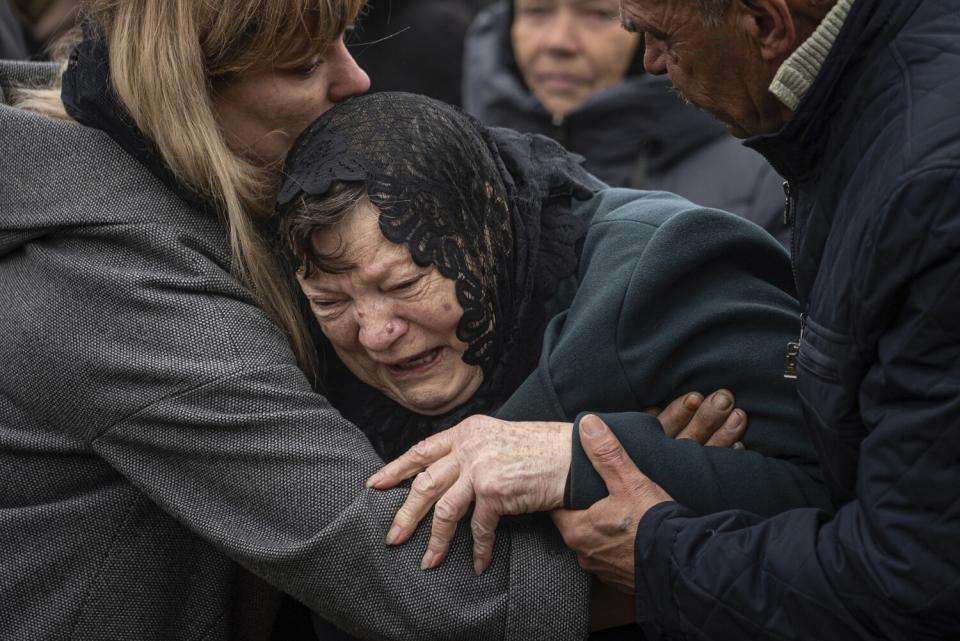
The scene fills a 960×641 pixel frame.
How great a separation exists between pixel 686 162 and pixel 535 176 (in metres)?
Answer: 1.81

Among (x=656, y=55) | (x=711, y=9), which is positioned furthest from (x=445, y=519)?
(x=711, y=9)

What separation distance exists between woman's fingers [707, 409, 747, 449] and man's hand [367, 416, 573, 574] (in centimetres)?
29

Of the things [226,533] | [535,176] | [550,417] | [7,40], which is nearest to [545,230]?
[535,176]

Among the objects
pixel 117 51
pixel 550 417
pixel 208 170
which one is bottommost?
pixel 550 417

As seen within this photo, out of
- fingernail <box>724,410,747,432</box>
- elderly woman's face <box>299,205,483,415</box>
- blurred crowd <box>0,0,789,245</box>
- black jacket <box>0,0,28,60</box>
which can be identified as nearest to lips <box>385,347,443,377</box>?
elderly woman's face <box>299,205,483,415</box>

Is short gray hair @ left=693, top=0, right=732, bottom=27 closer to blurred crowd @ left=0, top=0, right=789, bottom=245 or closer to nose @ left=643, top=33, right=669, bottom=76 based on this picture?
nose @ left=643, top=33, right=669, bottom=76

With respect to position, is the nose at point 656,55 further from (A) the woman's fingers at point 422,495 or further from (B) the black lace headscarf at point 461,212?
(A) the woman's fingers at point 422,495

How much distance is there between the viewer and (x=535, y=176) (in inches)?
113

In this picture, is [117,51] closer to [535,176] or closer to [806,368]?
[535,176]

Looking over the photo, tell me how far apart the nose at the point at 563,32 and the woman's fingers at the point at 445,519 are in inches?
104

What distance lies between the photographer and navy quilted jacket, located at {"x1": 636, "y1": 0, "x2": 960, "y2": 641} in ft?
6.03

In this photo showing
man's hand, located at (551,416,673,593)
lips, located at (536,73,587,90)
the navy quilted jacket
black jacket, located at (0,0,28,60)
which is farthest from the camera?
lips, located at (536,73,587,90)

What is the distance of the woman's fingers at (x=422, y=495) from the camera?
96.9 inches

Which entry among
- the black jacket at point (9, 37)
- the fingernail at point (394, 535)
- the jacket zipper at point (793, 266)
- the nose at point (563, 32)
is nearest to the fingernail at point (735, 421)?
the jacket zipper at point (793, 266)
